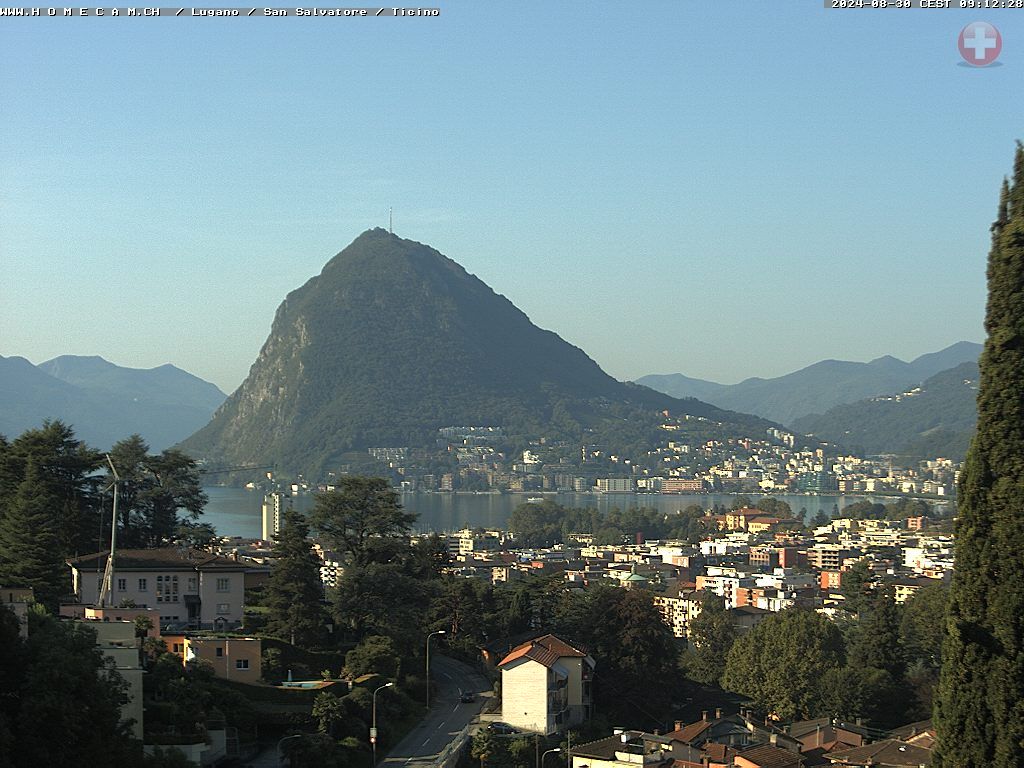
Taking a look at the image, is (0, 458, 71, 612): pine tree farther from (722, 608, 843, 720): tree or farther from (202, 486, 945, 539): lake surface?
(202, 486, 945, 539): lake surface

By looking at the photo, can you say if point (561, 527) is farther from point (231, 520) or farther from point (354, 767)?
point (354, 767)

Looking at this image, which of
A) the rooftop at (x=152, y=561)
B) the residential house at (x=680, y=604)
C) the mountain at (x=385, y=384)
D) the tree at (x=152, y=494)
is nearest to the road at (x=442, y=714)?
the rooftop at (x=152, y=561)

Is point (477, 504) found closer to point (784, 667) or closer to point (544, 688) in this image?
point (784, 667)

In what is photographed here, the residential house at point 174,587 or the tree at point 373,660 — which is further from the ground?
the residential house at point 174,587

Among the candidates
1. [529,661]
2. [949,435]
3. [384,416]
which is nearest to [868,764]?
[529,661]

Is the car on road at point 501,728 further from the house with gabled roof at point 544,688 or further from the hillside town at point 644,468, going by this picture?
the hillside town at point 644,468

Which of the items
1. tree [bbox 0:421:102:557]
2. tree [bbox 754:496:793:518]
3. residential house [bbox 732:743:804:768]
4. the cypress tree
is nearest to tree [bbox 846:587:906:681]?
residential house [bbox 732:743:804:768]
